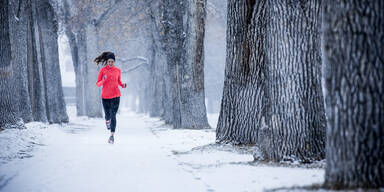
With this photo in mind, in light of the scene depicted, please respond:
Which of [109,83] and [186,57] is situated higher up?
[186,57]

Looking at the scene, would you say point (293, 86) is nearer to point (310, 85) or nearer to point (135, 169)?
point (310, 85)

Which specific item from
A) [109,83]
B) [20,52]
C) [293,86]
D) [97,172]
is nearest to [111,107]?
[109,83]

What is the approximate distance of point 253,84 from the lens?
27.3 ft

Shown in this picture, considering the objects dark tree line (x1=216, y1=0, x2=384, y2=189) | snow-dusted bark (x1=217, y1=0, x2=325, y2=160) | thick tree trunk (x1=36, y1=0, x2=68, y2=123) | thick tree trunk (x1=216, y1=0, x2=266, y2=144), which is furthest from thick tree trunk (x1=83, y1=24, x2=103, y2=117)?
snow-dusted bark (x1=217, y1=0, x2=325, y2=160)

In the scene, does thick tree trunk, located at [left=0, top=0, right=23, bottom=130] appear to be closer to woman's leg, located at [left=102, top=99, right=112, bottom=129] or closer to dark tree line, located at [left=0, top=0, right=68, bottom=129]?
dark tree line, located at [left=0, top=0, right=68, bottom=129]

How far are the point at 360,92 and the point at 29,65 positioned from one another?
1395 centimetres

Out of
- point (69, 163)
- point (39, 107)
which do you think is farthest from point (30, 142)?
point (39, 107)

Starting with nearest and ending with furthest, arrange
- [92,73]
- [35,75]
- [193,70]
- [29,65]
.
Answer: [193,70] < [29,65] < [35,75] < [92,73]

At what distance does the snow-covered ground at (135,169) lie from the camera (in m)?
5.11

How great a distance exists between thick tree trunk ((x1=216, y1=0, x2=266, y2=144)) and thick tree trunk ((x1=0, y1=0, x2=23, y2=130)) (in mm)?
5514

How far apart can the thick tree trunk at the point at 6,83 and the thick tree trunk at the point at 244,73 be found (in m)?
5.51

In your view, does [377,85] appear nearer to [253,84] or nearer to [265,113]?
[265,113]

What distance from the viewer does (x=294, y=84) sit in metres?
6.22

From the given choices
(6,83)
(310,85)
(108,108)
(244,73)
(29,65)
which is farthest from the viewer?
(29,65)
